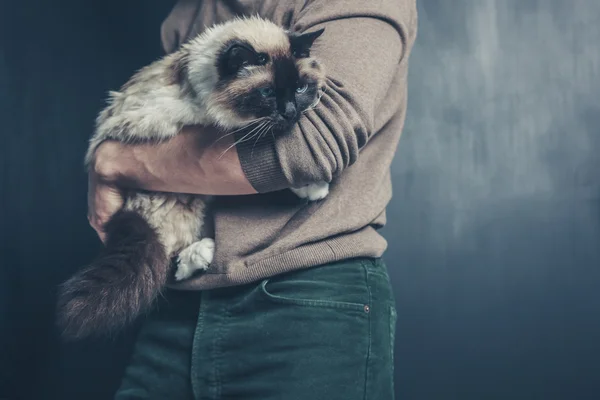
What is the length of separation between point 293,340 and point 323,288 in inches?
4.4

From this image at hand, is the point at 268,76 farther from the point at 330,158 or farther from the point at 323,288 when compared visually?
the point at 323,288

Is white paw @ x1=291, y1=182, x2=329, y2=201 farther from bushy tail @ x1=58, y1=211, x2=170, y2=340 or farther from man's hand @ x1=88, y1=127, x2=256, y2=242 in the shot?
bushy tail @ x1=58, y1=211, x2=170, y2=340

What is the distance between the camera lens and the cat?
111 centimetres

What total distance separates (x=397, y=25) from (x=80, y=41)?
1207 mm

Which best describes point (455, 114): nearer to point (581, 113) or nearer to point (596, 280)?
point (581, 113)

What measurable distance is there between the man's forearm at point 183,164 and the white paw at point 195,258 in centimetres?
14

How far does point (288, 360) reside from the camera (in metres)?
1.10

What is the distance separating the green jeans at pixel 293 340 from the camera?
3.59 feet

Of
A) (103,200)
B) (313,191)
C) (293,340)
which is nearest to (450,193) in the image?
(313,191)

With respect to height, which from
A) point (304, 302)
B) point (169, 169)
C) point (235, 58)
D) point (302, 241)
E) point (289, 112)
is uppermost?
point (235, 58)

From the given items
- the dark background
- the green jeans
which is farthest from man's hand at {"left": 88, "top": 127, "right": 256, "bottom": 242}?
the dark background

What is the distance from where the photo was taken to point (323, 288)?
112 cm

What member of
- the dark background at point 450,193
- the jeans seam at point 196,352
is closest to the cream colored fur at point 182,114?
Result: the jeans seam at point 196,352

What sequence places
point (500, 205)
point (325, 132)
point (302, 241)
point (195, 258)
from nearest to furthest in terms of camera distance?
point (325, 132), point (302, 241), point (195, 258), point (500, 205)
